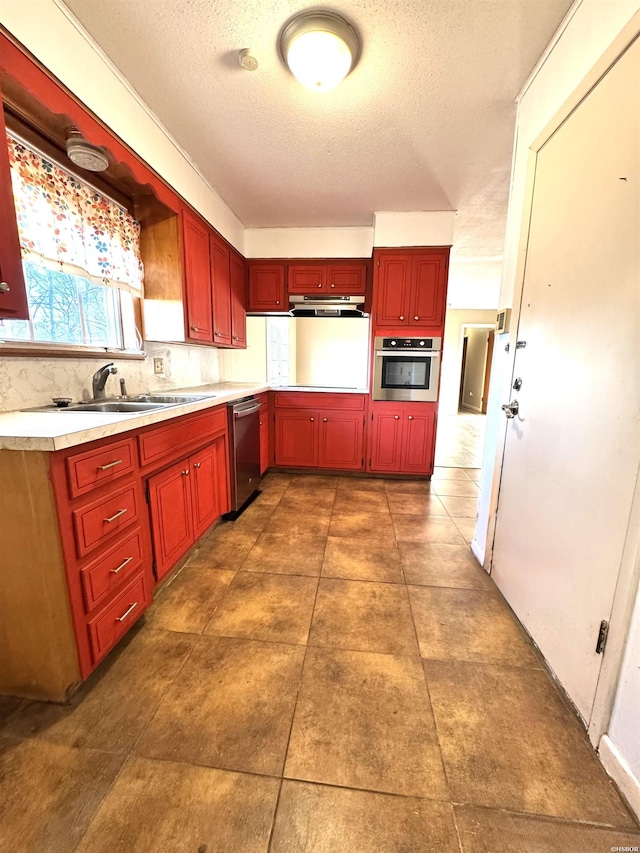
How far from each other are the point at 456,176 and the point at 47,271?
2.71m

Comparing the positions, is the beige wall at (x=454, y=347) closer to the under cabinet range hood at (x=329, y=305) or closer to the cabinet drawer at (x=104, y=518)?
the under cabinet range hood at (x=329, y=305)

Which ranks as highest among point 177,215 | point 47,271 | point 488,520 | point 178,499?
point 177,215

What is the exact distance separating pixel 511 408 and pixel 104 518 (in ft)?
6.04

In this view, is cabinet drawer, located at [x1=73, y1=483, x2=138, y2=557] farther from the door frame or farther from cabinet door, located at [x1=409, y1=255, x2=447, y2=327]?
cabinet door, located at [x1=409, y1=255, x2=447, y2=327]

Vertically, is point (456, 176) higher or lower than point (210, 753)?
higher

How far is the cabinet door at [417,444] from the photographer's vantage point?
3285 mm

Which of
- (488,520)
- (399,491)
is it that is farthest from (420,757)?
(399,491)

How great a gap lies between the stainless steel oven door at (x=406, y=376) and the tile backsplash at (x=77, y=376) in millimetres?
1791

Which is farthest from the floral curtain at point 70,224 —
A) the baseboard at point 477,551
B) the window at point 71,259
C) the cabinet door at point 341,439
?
the baseboard at point 477,551

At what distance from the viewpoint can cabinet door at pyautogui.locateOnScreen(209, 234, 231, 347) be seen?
2752mm

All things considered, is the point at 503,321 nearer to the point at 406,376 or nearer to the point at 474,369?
the point at 406,376

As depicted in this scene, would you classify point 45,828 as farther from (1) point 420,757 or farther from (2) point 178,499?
(2) point 178,499

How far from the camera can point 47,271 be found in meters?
→ 1.63

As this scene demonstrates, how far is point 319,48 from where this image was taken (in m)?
1.38
